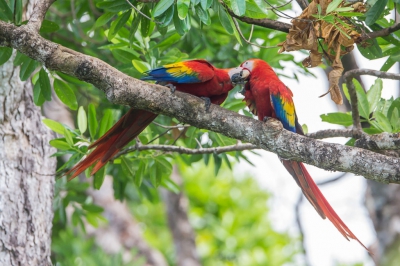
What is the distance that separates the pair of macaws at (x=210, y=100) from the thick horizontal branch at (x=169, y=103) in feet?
1.27

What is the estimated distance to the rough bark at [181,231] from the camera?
6.68 meters

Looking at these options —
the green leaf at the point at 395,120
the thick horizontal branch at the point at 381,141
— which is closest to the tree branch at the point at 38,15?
the thick horizontal branch at the point at 381,141

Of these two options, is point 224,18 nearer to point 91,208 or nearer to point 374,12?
point 374,12

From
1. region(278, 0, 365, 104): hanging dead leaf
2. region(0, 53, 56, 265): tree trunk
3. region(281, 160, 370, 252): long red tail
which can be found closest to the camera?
region(278, 0, 365, 104): hanging dead leaf

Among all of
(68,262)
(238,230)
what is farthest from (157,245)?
(68,262)

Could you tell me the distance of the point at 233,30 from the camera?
2695 millimetres

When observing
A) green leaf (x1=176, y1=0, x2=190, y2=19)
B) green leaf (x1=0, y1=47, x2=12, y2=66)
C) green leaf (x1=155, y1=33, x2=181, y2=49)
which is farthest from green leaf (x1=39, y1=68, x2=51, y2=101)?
green leaf (x1=176, y1=0, x2=190, y2=19)

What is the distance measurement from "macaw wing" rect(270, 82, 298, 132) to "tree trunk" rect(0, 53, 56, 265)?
4.71 feet

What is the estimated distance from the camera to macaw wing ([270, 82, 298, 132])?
2945mm

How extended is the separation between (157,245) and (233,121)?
264 inches

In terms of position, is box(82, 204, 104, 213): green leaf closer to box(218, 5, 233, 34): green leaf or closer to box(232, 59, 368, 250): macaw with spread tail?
box(232, 59, 368, 250): macaw with spread tail

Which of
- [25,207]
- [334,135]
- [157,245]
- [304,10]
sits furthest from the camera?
[157,245]

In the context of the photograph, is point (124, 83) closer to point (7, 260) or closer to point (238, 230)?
point (7, 260)

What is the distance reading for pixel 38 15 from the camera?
271 centimetres
